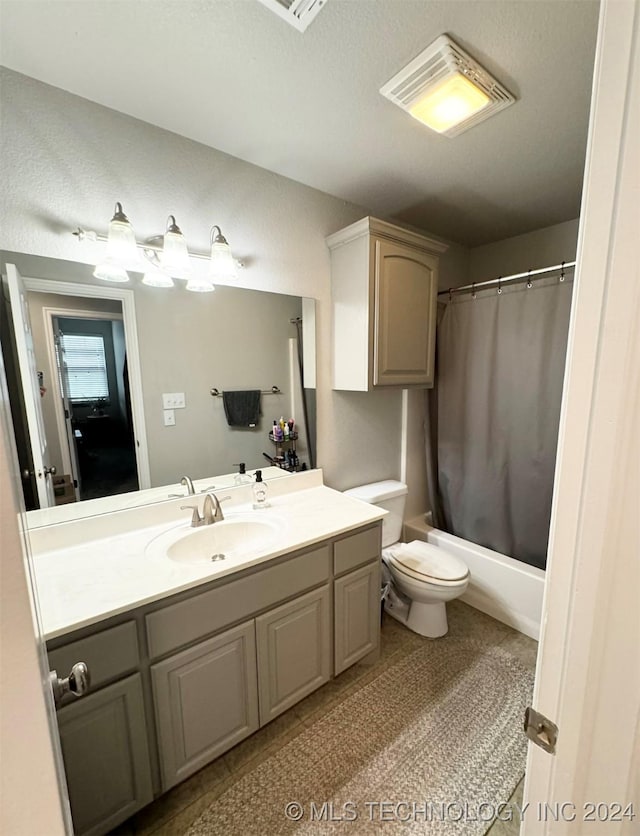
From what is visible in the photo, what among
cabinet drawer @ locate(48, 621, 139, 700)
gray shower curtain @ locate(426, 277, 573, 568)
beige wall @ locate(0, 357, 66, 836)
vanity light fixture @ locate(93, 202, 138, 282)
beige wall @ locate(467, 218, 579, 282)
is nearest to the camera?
beige wall @ locate(0, 357, 66, 836)

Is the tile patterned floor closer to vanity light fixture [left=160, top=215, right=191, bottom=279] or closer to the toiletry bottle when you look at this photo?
the toiletry bottle

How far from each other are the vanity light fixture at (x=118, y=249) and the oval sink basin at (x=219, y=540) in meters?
1.04

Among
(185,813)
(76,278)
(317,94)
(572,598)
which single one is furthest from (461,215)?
(185,813)

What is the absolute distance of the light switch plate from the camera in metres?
1.51

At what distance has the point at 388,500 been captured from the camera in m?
2.13

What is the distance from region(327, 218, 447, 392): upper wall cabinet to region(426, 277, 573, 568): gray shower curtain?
1.24 ft

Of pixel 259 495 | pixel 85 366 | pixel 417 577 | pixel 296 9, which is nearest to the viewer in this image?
pixel 296 9

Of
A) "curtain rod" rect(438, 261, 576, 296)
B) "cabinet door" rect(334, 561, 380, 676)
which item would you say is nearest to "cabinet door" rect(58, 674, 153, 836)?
"cabinet door" rect(334, 561, 380, 676)

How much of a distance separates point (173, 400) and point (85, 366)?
35 centimetres

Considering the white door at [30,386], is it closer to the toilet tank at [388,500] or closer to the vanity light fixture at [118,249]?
the vanity light fixture at [118,249]

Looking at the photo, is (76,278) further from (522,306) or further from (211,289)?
(522,306)

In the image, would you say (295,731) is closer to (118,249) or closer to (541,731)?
(541,731)

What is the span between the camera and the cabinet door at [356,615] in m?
1.47

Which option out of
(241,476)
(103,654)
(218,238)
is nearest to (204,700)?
(103,654)
